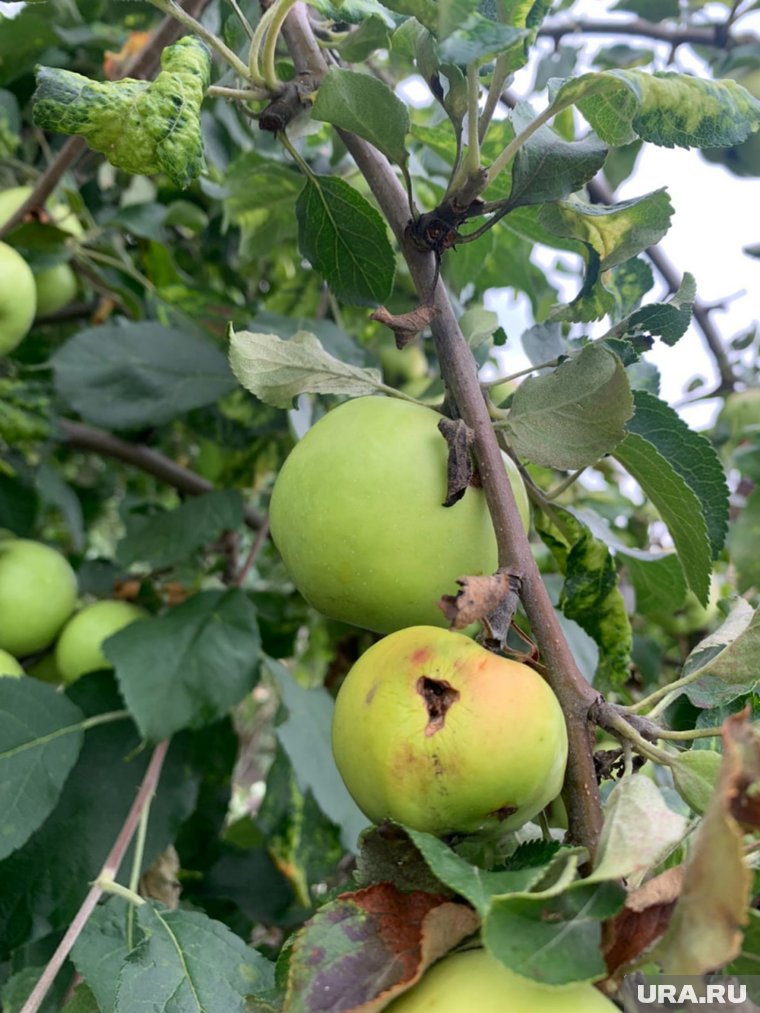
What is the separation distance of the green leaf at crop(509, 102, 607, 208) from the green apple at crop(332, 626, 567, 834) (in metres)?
0.30

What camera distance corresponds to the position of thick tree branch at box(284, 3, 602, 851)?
447mm

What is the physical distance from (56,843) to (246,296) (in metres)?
0.93

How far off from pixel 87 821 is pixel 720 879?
2.48 ft

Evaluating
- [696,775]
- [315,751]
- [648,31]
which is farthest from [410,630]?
[648,31]

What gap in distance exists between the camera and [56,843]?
0.88 meters

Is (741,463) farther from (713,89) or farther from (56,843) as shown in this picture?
(56,843)

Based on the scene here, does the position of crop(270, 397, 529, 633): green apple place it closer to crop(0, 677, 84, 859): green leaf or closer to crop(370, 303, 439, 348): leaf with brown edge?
crop(370, 303, 439, 348): leaf with brown edge

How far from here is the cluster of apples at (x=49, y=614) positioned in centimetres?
102

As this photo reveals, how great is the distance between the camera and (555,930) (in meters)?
0.36

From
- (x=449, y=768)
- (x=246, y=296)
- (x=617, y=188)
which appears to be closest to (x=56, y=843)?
(x=449, y=768)

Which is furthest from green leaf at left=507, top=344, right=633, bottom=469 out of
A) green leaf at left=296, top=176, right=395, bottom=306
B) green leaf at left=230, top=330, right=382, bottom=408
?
green leaf at left=296, top=176, right=395, bottom=306

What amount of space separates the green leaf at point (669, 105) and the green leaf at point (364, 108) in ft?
0.32

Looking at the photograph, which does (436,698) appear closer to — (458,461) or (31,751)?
(458,461)

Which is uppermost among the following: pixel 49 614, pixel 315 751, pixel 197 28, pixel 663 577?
pixel 197 28
